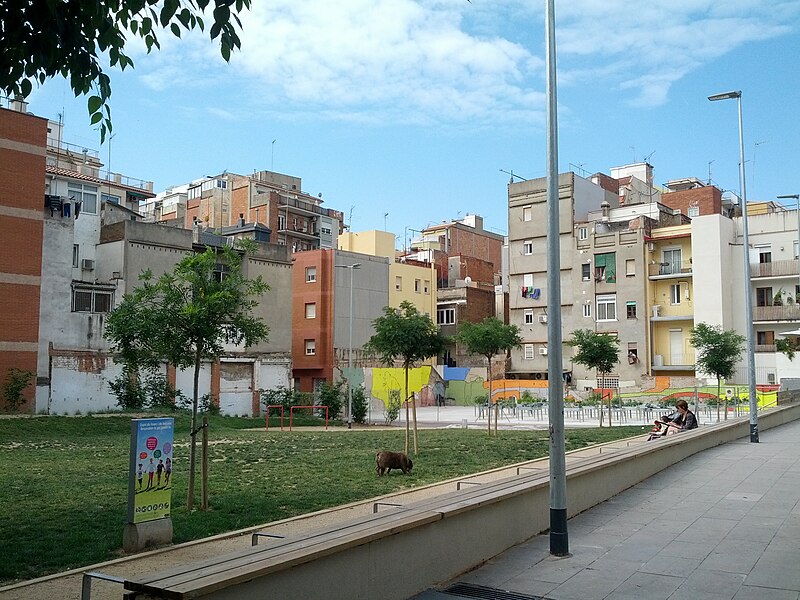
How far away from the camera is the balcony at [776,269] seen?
178 ft

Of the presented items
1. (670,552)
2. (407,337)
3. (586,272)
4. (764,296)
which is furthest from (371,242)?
(670,552)

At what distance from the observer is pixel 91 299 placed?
1544 inches

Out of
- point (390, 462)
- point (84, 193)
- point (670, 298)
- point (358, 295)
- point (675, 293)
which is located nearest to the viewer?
point (390, 462)

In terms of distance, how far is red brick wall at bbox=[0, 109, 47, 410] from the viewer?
34875 millimetres

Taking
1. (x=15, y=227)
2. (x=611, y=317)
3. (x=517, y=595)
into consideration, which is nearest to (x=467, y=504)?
(x=517, y=595)

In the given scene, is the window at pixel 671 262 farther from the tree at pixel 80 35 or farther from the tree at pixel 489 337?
the tree at pixel 80 35

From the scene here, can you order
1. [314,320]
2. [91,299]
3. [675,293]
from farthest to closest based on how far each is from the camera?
[675,293] → [314,320] → [91,299]

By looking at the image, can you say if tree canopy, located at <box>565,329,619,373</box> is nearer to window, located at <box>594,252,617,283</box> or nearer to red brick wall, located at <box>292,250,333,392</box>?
red brick wall, located at <box>292,250,333,392</box>

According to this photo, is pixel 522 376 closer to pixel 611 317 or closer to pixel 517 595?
pixel 611 317

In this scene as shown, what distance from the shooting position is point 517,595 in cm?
659

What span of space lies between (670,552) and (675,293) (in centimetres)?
5455

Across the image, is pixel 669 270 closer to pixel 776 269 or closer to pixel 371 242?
pixel 776 269

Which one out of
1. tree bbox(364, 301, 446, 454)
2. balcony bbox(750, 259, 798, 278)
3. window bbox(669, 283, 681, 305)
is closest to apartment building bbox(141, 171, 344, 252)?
window bbox(669, 283, 681, 305)

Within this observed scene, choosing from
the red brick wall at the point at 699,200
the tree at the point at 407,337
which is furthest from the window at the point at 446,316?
the tree at the point at 407,337
